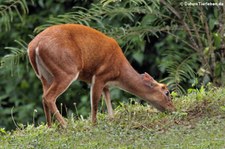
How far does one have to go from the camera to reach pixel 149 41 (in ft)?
34.8

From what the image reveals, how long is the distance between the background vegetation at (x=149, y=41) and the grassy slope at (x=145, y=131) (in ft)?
2.92

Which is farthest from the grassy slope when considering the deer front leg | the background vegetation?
the background vegetation

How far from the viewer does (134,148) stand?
7.55 metres

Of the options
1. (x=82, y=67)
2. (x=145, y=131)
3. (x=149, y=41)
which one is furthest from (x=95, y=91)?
(x=149, y=41)

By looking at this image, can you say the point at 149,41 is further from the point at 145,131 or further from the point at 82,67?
the point at 145,131

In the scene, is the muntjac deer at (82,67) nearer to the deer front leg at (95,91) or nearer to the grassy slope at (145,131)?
the deer front leg at (95,91)

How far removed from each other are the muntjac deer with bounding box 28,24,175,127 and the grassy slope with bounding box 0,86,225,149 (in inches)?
9.4

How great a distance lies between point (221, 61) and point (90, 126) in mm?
2564

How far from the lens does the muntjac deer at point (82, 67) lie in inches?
344

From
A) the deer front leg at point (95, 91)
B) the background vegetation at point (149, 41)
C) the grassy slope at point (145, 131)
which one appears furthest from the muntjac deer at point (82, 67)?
the background vegetation at point (149, 41)

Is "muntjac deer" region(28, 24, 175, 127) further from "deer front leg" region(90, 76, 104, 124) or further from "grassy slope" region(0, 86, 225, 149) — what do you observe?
"grassy slope" region(0, 86, 225, 149)

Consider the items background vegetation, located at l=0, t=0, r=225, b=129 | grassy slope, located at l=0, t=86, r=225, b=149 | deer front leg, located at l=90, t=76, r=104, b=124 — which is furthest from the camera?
background vegetation, located at l=0, t=0, r=225, b=129

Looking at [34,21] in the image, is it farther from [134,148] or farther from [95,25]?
[134,148]

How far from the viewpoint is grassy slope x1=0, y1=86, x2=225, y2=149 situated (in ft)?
25.4
